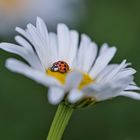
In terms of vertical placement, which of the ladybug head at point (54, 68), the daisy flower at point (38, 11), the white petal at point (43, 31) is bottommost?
the ladybug head at point (54, 68)

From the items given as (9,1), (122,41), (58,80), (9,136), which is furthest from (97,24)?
(58,80)

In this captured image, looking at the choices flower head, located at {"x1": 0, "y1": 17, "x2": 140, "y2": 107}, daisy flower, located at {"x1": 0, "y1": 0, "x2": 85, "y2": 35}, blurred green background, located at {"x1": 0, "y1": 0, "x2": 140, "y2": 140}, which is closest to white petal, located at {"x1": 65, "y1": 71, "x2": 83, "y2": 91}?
flower head, located at {"x1": 0, "y1": 17, "x2": 140, "y2": 107}

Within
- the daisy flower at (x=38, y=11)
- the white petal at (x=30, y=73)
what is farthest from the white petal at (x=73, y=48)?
the daisy flower at (x=38, y=11)

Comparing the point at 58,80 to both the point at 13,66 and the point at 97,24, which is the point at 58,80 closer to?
the point at 13,66

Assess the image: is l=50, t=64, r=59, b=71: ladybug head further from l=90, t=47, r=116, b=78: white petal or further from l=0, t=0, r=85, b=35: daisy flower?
l=0, t=0, r=85, b=35: daisy flower

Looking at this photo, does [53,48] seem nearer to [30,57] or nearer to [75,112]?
[30,57]

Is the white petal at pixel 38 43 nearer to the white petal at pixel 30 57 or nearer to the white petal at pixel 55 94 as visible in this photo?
the white petal at pixel 30 57
